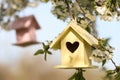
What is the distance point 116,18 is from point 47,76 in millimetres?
5505

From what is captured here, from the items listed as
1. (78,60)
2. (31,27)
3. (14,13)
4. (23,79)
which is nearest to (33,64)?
(23,79)

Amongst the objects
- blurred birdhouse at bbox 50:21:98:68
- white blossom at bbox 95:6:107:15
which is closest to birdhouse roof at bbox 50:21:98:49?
blurred birdhouse at bbox 50:21:98:68

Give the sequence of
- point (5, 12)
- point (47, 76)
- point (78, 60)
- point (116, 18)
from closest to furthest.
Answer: point (116, 18) → point (78, 60) → point (5, 12) → point (47, 76)

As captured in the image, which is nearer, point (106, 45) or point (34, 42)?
point (106, 45)

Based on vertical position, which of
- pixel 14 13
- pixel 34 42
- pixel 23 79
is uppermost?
pixel 14 13

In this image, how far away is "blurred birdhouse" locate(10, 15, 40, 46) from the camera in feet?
14.5

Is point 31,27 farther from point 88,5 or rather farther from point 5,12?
point 88,5

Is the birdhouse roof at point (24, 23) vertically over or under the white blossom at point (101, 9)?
under

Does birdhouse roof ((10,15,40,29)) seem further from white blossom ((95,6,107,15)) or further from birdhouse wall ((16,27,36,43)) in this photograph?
white blossom ((95,6,107,15))

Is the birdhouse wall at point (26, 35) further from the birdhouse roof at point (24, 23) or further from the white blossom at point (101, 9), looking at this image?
→ the white blossom at point (101, 9)

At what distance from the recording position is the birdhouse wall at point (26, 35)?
4.48 metres

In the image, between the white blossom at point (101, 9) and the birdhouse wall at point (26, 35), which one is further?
the birdhouse wall at point (26, 35)

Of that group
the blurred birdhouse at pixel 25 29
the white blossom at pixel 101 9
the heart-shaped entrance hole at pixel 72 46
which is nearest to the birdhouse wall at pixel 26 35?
the blurred birdhouse at pixel 25 29

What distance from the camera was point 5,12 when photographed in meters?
3.21
